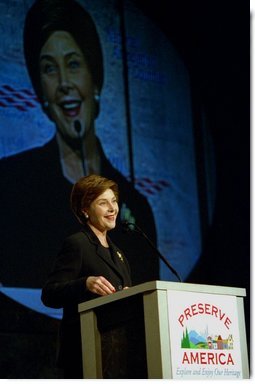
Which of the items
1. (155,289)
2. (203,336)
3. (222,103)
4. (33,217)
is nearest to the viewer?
(155,289)

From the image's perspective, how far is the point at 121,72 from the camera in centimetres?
549

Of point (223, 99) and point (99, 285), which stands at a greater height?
point (223, 99)

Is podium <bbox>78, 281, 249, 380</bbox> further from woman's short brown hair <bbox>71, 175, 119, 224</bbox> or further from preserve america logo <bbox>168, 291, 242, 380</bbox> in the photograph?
woman's short brown hair <bbox>71, 175, 119, 224</bbox>

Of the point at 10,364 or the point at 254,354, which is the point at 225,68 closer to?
the point at 254,354

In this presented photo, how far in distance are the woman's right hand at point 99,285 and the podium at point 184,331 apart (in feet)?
0.11

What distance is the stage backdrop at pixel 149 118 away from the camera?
5.01 m

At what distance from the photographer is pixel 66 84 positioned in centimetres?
513

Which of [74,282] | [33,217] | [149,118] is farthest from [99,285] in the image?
[149,118]

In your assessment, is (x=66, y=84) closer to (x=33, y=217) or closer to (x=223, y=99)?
(x=33, y=217)

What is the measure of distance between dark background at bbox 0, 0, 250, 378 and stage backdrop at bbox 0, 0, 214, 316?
12cm

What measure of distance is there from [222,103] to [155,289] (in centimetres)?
369

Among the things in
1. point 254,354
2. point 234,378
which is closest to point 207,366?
point 234,378

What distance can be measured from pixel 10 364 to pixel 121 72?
6.72ft

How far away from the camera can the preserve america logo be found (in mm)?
2732
